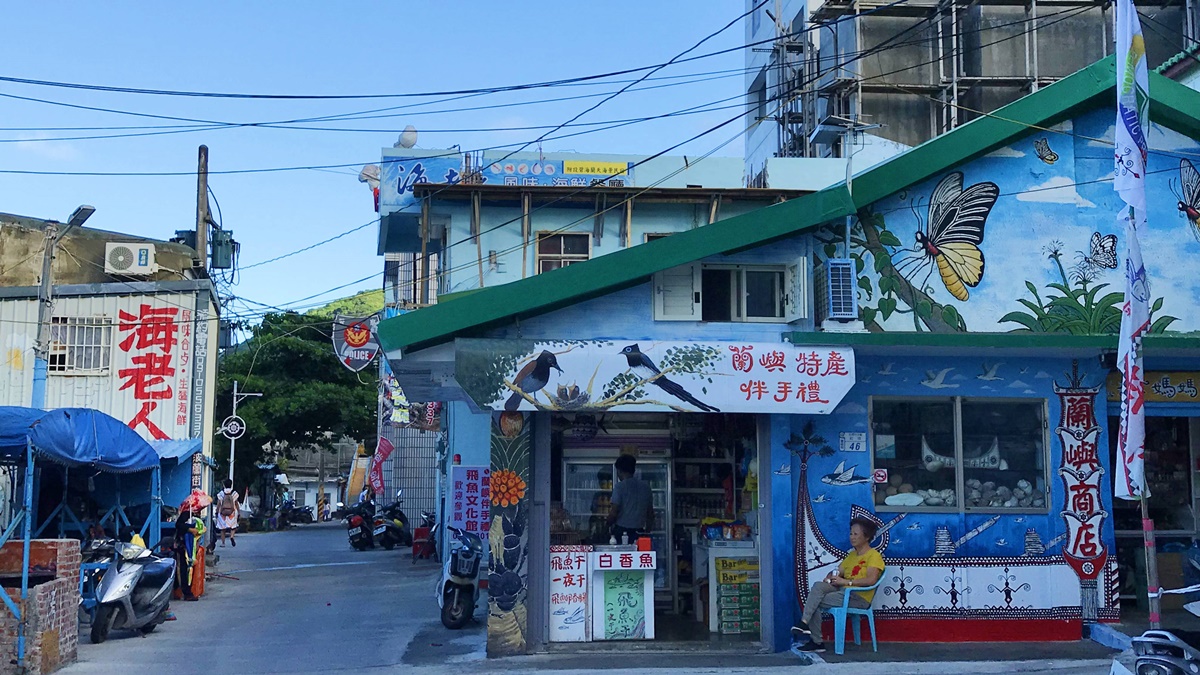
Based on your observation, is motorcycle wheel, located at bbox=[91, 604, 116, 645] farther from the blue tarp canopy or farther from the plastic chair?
the plastic chair

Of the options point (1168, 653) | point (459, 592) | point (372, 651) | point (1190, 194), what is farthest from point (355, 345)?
point (1168, 653)

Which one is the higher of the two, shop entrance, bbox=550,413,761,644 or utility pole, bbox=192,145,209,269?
utility pole, bbox=192,145,209,269

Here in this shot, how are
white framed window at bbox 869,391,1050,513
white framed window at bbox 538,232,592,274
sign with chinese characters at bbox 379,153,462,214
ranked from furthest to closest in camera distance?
sign with chinese characters at bbox 379,153,462,214 < white framed window at bbox 538,232,592,274 < white framed window at bbox 869,391,1050,513

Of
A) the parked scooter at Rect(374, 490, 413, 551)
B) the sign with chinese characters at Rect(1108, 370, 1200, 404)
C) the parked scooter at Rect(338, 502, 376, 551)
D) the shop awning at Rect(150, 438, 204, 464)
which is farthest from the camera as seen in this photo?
the parked scooter at Rect(374, 490, 413, 551)

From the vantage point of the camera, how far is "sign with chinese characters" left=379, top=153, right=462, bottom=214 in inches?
853

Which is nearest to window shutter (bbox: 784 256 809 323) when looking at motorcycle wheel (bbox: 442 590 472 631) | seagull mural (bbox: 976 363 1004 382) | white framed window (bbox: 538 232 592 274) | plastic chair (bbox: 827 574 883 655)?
seagull mural (bbox: 976 363 1004 382)

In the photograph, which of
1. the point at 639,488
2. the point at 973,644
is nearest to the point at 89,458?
the point at 639,488

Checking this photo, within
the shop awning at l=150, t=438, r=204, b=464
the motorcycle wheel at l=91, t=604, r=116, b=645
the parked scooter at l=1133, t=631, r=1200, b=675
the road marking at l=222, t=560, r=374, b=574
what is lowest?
the road marking at l=222, t=560, r=374, b=574

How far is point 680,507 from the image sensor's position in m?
13.7

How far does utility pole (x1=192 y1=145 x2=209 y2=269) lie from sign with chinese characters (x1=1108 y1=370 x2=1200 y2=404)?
17368 mm

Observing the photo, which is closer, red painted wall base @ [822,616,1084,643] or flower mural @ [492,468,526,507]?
flower mural @ [492,468,526,507]

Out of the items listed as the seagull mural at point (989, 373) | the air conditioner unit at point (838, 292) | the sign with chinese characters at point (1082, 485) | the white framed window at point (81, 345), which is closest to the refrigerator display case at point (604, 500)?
the air conditioner unit at point (838, 292)

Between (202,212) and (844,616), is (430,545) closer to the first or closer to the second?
(202,212)

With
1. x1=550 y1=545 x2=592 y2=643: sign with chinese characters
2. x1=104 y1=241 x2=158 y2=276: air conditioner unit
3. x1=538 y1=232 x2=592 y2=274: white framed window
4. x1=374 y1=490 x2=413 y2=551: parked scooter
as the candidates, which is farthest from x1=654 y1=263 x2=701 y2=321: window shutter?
x1=374 y1=490 x2=413 y2=551: parked scooter
